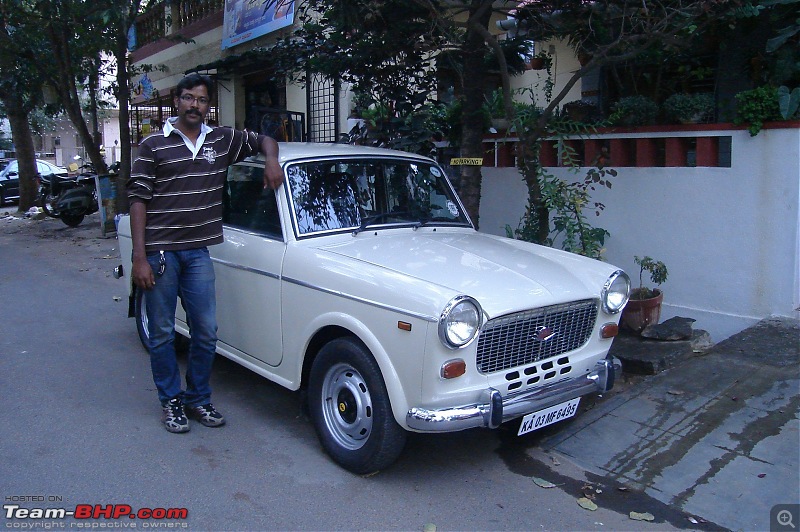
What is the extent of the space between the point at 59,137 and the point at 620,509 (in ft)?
170

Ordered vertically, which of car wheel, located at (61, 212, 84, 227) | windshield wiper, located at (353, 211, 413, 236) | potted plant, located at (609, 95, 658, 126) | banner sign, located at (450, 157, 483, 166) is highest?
potted plant, located at (609, 95, 658, 126)

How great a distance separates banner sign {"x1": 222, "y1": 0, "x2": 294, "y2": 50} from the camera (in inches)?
463

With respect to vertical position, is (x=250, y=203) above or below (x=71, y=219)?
above

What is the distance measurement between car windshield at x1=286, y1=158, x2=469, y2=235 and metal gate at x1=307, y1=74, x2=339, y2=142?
6403mm

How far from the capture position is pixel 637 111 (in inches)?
267

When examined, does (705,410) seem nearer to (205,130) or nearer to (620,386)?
(620,386)

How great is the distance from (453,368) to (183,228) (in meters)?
1.96

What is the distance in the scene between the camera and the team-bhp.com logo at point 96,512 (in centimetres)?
349

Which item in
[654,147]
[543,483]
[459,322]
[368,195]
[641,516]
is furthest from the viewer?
[654,147]

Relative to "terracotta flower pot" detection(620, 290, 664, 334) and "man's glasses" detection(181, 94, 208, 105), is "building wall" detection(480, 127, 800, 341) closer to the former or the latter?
"terracotta flower pot" detection(620, 290, 664, 334)

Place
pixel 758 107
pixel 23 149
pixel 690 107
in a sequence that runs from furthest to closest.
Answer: pixel 23 149
pixel 690 107
pixel 758 107

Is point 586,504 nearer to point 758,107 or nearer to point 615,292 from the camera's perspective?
point 615,292

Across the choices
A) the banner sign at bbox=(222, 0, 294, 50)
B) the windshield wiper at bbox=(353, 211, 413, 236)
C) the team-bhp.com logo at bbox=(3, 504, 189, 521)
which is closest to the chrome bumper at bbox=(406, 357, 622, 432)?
the team-bhp.com logo at bbox=(3, 504, 189, 521)

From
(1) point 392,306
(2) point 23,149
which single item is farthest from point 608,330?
(2) point 23,149
